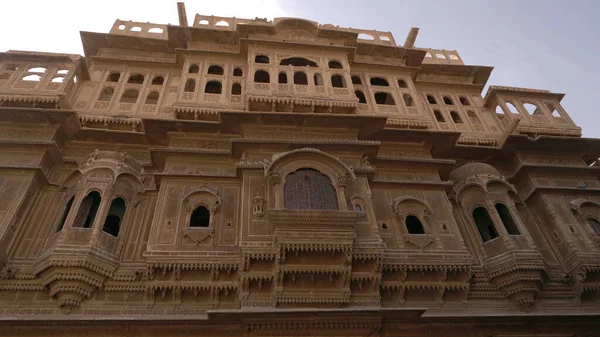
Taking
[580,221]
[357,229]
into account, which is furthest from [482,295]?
[580,221]

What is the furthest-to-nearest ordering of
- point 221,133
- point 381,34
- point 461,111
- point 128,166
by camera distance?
point 381,34
point 461,111
point 221,133
point 128,166

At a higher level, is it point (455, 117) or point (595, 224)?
point (455, 117)

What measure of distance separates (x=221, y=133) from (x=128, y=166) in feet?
8.80

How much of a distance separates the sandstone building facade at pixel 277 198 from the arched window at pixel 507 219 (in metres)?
0.07

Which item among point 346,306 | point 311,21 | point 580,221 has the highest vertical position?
point 311,21

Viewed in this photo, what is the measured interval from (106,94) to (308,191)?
8.30 meters

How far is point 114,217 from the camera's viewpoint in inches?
408

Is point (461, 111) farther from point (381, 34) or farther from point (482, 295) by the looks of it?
point (482, 295)

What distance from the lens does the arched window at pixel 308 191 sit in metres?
9.53

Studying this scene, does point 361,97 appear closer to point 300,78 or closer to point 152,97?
point 300,78

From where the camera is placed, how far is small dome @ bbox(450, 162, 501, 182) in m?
11.8

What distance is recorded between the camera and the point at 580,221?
11172 millimetres

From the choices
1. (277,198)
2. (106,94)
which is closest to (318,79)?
(277,198)

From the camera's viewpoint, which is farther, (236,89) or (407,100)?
(407,100)
